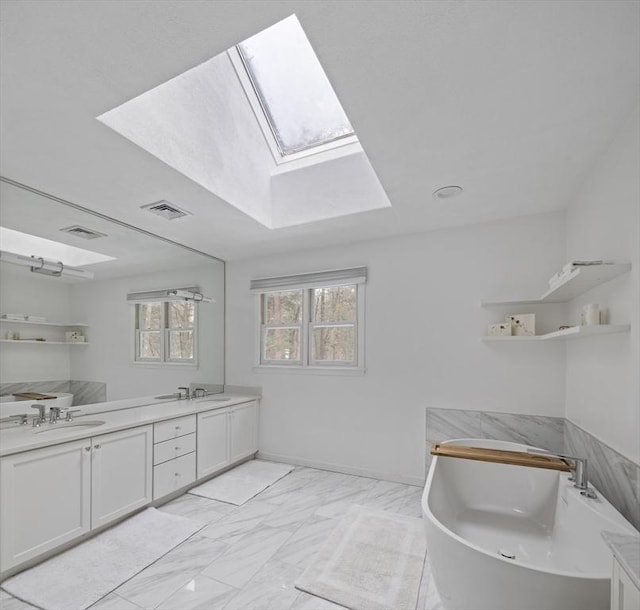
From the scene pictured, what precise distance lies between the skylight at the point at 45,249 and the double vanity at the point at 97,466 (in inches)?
46.8

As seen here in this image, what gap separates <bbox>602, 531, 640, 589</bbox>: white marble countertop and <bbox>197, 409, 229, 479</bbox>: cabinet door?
3.05 m

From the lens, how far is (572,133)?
6.14ft

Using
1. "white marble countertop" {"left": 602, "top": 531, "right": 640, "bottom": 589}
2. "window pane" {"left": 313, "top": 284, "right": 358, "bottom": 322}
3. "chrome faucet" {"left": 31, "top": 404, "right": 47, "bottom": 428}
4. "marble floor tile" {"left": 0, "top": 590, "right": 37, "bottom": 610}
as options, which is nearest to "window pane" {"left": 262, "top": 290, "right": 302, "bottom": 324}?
"window pane" {"left": 313, "top": 284, "right": 358, "bottom": 322}

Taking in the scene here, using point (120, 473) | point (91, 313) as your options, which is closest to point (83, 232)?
point (91, 313)

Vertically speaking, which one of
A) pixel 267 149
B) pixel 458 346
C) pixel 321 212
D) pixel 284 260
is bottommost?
pixel 458 346

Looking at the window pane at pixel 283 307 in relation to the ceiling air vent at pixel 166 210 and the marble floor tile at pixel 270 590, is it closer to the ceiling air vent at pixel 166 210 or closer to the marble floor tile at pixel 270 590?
the ceiling air vent at pixel 166 210

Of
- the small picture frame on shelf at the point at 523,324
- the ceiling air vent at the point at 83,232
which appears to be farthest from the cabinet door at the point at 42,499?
the small picture frame on shelf at the point at 523,324

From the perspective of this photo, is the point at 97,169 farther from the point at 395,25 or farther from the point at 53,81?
the point at 395,25

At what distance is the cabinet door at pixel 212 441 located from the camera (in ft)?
10.8

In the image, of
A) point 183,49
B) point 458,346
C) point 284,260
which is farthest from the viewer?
point 284,260

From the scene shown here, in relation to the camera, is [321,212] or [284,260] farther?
[284,260]

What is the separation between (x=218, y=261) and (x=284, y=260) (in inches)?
33.8

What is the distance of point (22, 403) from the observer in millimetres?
2396

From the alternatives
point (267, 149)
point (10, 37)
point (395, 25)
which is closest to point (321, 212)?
point (267, 149)
